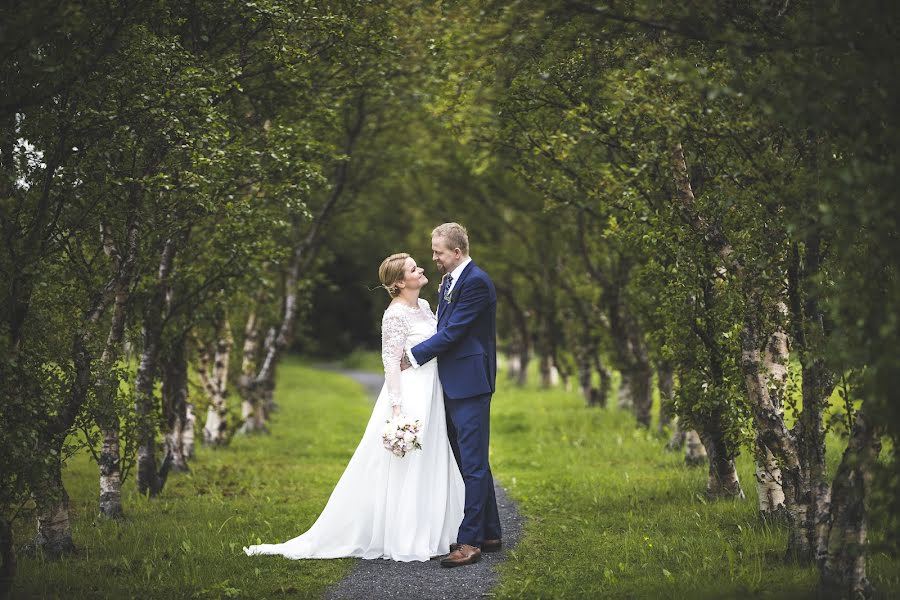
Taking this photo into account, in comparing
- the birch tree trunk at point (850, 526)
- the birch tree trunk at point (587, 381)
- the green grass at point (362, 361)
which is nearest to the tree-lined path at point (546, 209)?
the birch tree trunk at point (850, 526)

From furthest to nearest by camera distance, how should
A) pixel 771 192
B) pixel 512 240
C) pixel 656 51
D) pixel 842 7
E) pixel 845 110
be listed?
pixel 512 240 → pixel 656 51 → pixel 771 192 → pixel 845 110 → pixel 842 7

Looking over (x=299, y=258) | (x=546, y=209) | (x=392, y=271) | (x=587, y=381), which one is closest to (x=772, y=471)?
(x=392, y=271)

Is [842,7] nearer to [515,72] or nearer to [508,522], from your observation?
[515,72]

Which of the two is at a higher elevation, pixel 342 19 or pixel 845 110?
pixel 342 19

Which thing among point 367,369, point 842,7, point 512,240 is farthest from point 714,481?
point 367,369

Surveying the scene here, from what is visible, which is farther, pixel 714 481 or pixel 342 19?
pixel 714 481

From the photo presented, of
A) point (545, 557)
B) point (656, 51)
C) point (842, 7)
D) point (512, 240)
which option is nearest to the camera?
point (842, 7)

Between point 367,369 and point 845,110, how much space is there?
5870 centimetres

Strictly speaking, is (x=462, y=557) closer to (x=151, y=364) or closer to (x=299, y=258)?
(x=151, y=364)

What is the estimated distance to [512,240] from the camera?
30.8m

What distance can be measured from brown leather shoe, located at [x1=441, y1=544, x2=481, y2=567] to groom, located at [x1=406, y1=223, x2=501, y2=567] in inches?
6.8

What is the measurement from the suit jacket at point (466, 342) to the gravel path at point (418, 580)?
5.06 feet

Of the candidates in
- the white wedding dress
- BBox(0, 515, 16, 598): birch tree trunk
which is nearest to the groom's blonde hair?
the white wedding dress

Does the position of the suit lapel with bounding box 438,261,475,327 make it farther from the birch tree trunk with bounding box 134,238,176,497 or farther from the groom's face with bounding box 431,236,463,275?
the birch tree trunk with bounding box 134,238,176,497
